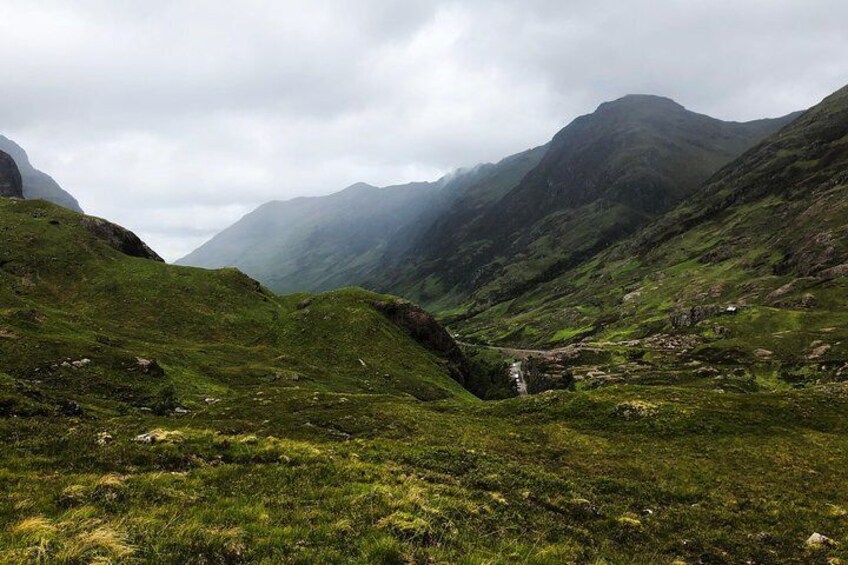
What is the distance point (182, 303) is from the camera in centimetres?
9162

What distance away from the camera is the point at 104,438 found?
2114 cm

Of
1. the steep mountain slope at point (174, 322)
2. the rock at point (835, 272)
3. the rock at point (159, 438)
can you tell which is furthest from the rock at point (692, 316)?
the rock at point (159, 438)

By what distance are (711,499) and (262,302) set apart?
93.6 meters

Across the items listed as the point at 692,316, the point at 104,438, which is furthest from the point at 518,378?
the point at 104,438

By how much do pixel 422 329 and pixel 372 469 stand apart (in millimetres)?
89727

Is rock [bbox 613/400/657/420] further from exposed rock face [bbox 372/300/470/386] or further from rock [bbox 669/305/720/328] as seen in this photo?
rock [bbox 669/305/720/328]

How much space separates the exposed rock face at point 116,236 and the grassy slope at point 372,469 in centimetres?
4966

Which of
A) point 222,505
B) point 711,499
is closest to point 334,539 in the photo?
point 222,505

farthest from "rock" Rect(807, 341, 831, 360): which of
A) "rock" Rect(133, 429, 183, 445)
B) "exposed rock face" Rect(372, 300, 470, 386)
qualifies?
"rock" Rect(133, 429, 183, 445)

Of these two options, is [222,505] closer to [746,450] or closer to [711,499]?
[711,499]

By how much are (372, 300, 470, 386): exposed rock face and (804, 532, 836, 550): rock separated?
88165 millimetres

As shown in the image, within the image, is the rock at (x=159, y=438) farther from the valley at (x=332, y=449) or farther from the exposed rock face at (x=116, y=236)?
the exposed rock face at (x=116, y=236)

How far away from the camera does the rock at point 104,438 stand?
20359 millimetres

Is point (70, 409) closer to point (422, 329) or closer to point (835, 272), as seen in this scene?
point (422, 329)
